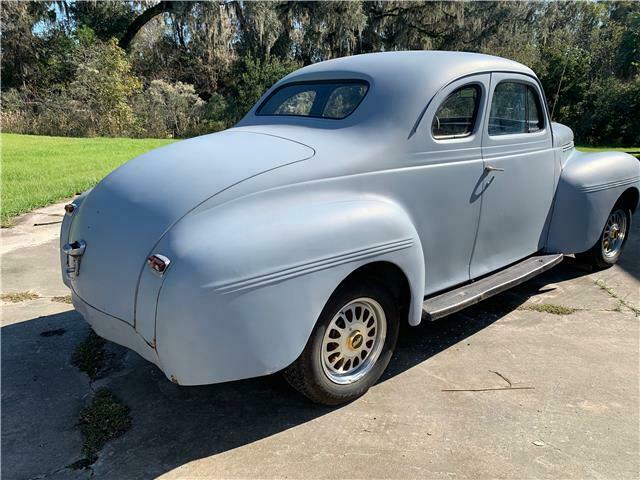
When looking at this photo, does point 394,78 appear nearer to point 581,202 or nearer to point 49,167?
point 581,202

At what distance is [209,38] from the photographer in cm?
2797

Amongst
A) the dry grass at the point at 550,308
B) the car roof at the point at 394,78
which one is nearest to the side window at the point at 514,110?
the car roof at the point at 394,78

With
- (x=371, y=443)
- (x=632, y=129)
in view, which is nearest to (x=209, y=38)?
(x=632, y=129)

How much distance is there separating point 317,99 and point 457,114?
1.00m

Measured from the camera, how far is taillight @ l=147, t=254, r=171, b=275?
7.77 feet

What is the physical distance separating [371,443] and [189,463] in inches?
37.0

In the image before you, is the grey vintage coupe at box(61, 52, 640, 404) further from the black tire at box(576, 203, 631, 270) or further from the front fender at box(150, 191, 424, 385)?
the black tire at box(576, 203, 631, 270)

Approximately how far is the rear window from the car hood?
0.58m

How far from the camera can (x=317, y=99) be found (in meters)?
3.77

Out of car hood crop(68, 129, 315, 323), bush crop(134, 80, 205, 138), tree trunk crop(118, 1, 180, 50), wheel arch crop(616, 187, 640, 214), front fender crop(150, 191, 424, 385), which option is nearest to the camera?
front fender crop(150, 191, 424, 385)

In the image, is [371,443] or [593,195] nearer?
[371,443]

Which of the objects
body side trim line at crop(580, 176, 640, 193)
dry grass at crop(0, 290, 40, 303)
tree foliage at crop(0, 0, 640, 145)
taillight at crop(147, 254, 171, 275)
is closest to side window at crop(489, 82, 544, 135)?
body side trim line at crop(580, 176, 640, 193)

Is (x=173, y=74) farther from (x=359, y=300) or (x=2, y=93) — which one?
(x=359, y=300)

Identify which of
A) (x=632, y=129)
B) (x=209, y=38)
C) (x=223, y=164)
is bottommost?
(x=632, y=129)
